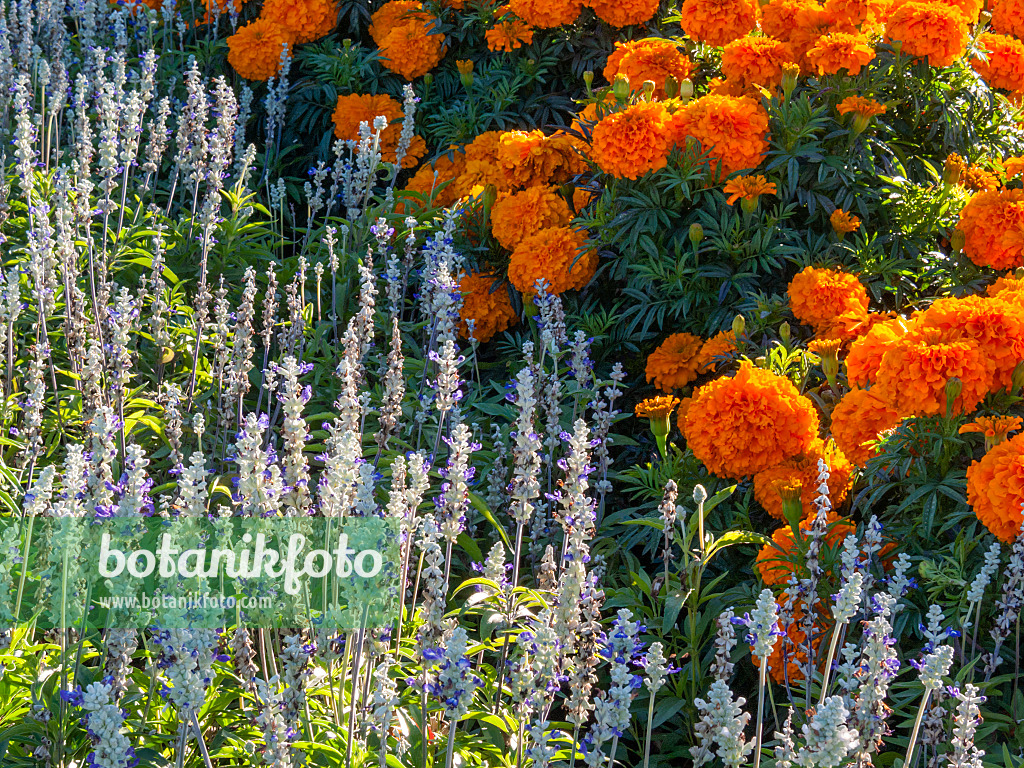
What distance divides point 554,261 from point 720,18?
1.20 meters

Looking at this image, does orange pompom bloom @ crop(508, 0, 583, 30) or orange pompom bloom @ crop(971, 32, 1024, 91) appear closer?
orange pompom bloom @ crop(971, 32, 1024, 91)

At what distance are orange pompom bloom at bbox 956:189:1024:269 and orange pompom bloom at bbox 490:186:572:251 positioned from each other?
150 cm

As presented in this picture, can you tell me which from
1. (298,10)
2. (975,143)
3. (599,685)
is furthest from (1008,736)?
A: (298,10)

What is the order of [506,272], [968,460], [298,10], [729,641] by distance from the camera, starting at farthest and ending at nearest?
[298,10] < [506,272] < [968,460] < [729,641]

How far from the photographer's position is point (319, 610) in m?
2.52

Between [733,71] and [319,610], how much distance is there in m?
2.61

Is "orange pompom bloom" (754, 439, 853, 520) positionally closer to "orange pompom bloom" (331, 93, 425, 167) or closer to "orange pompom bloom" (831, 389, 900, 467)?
"orange pompom bloom" (831, 389, 900, 467)

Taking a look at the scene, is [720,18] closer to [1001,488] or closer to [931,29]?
[931,29]

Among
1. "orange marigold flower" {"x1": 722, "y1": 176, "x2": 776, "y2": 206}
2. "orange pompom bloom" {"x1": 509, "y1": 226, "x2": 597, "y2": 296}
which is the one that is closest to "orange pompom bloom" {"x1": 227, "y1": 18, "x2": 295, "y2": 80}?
"orange pompom bloom" {"x1": 509, "y1": 226, "x2": 597, "y2": 296}

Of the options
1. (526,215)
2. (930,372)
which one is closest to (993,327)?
(930,372)

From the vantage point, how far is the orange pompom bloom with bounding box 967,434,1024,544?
234 centimetres

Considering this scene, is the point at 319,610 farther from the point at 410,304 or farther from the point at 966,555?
the point at 410,304

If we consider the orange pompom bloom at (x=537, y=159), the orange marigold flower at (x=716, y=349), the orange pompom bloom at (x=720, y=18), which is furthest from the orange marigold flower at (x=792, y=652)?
the orange pompom bloom at (x=720, y=18)

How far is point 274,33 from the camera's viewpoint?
5.27m
